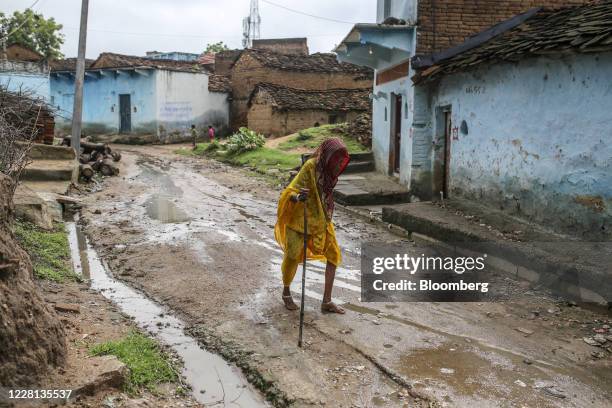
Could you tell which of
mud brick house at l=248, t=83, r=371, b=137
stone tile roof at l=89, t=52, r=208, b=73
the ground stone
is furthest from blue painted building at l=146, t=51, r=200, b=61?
the ground stone

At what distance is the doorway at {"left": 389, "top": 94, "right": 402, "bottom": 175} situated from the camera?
15.0m

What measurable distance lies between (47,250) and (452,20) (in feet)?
30.5

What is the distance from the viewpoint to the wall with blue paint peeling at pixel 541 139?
7184 millimetres

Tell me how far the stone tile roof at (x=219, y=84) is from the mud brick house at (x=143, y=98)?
0.32 meters

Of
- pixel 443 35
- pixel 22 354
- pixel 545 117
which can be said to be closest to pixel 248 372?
pixel 22 354

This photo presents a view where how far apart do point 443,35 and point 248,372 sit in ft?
32.6

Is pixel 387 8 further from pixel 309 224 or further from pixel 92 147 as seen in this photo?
pixel 309 224

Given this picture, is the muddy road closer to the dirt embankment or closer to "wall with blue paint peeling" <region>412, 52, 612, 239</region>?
the dirt embankment

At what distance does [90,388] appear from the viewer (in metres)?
3.74

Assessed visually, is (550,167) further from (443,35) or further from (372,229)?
(443,35)

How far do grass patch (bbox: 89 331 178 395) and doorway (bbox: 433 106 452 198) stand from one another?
28.1 feet

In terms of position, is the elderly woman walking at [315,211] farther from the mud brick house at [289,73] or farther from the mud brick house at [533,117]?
the mud brick house at [289,73]

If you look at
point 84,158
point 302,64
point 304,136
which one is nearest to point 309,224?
point 84,158

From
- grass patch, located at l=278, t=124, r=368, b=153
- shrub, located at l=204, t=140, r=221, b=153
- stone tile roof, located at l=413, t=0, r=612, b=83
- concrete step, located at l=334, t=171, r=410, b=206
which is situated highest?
stone tile roof, located at l=413, t=0, r=612, b=83
